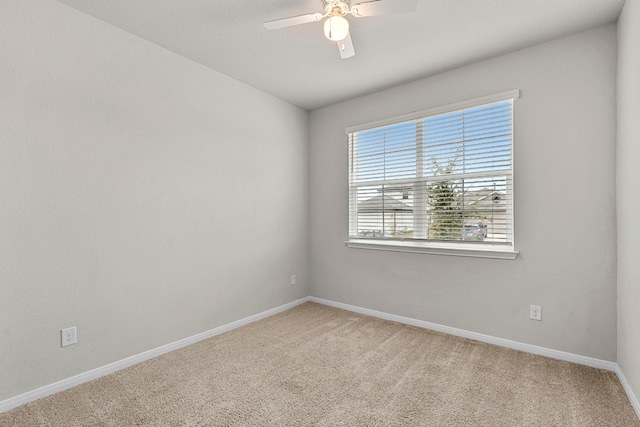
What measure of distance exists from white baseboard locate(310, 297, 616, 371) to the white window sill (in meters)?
0.69

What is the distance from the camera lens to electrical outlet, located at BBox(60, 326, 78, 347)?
2.08 m

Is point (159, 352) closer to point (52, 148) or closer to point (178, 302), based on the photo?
point (178, 302)

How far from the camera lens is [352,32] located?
2.38 meters

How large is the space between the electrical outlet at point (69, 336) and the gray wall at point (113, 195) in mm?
32

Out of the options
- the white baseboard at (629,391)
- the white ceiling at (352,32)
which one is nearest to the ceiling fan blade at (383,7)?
the white ceiling at (352,32)

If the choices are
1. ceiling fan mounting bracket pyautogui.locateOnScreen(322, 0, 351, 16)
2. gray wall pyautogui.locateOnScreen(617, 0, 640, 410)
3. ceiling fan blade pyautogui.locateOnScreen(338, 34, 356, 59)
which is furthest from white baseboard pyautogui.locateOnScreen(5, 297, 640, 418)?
ceiling fan mounting bracket pyautogui.locateOnScreen(322, 0, 351, 16)

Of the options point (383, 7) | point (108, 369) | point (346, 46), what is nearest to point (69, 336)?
point (108, 369)

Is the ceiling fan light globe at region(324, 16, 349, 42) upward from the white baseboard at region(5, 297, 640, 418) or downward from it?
upward

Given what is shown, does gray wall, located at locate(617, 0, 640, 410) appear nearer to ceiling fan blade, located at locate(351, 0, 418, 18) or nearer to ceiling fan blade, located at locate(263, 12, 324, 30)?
ceiling fan blade, located at locate(351, 0, 418, 18)

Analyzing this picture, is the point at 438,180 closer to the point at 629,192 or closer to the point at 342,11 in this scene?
the point at 629,192

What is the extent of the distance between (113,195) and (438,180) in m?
2.76

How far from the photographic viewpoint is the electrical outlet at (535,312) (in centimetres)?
255

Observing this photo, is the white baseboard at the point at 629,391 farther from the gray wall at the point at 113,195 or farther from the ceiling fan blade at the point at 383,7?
the gray wall at the point at 113,195

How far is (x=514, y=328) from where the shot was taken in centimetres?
266
